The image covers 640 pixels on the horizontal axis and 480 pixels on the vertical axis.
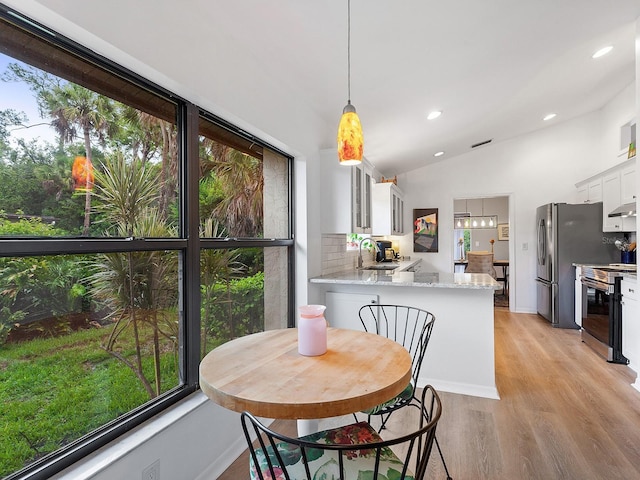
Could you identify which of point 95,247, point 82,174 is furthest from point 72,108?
point 95,247

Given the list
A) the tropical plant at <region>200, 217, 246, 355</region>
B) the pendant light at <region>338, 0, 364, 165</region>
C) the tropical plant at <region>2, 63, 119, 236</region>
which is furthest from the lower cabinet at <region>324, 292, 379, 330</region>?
the tropical plant at <region>2, 63, 119, 236</region>

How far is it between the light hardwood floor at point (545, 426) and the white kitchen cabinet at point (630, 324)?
16cm

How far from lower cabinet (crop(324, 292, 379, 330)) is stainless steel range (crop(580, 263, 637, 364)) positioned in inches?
96.4

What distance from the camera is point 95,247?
1291 millimetres

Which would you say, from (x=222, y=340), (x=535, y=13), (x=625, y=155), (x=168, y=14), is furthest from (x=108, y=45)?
(x=625, y=155)

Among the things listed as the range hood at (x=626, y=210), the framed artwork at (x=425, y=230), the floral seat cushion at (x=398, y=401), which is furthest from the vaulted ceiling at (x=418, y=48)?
the framed artwork at (x=425, y=230)

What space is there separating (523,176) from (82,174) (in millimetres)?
6277

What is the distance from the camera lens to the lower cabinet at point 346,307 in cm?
311

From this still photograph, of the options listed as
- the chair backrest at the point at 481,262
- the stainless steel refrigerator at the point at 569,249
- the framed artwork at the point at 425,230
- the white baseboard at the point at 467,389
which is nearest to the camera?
the white baseboard at the point at 467,389

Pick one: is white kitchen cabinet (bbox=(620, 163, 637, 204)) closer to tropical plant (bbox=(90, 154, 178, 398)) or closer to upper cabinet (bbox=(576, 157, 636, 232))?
upper cabinet (bbox=(576, 157, 636, 232))

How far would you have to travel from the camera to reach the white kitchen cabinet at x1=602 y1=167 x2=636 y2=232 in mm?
3966

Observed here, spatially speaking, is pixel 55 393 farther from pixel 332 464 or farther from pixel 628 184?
pixel 628 184

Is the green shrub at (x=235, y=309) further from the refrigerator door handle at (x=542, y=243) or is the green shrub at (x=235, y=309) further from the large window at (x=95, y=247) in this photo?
the refrigerator door handle at (x=542, y=243)

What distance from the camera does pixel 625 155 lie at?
452 cm
